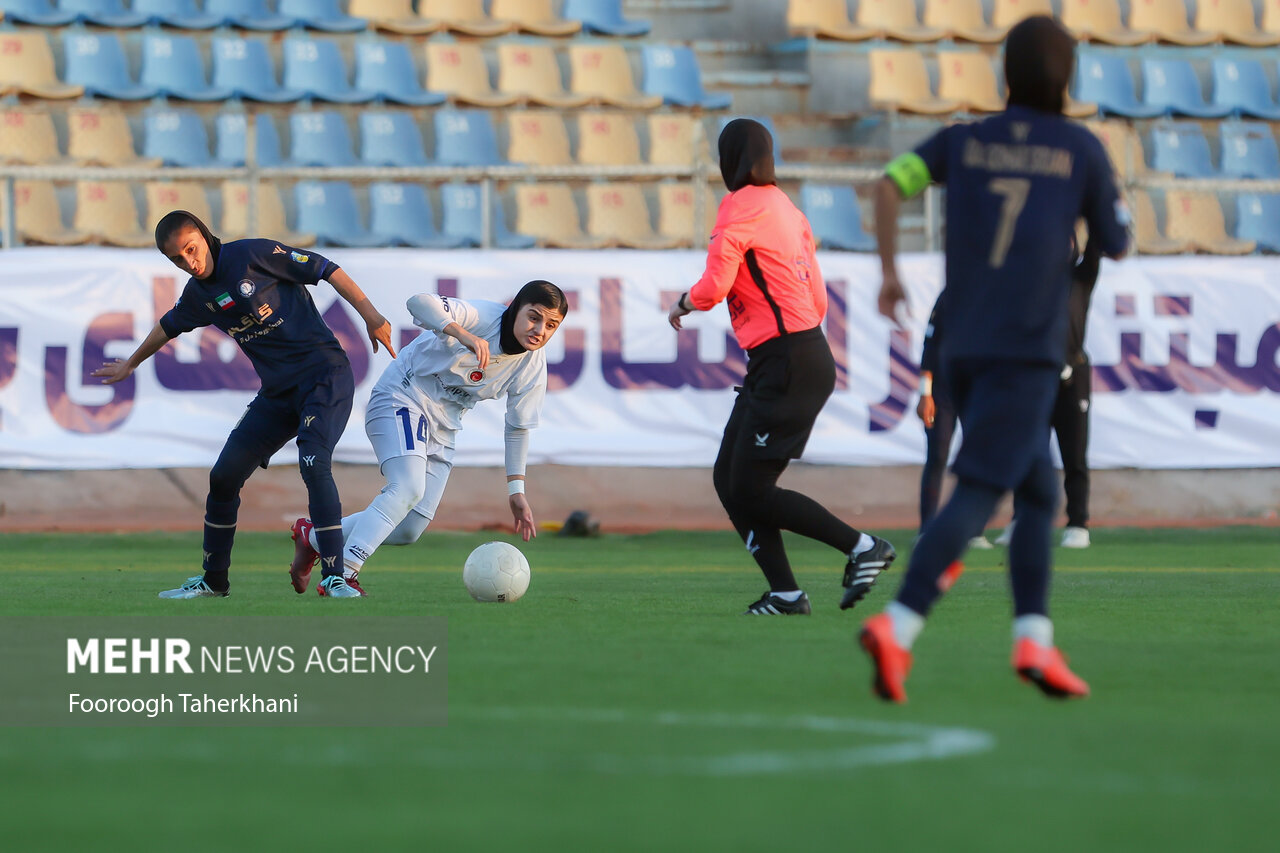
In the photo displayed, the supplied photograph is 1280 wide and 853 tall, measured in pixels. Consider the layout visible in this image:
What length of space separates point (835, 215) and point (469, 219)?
12.0ft

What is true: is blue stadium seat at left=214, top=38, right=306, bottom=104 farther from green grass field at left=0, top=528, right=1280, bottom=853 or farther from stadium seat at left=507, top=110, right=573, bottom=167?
green grass field at left=0, top=528, right=1280, bottom=853

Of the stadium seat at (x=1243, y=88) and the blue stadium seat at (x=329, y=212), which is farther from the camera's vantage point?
the stadium seat at (x=1243, y=88)

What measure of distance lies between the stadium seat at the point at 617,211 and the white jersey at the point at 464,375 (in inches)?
311

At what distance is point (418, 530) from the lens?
851 cm

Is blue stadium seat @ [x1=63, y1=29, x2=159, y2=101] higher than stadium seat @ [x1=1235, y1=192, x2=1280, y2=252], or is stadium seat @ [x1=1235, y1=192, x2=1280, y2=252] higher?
blue stadium seat @ [x1=63, y1=29, x2=159, y2=101]

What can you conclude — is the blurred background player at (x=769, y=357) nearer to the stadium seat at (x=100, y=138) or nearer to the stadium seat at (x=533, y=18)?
the stadium seat at (x=100, y=138)

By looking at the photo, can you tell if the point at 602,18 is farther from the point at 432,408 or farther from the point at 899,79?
the point at 432,408

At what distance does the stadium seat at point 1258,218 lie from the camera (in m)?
17.8

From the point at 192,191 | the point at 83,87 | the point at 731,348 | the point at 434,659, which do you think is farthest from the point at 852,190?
the point at 434,659

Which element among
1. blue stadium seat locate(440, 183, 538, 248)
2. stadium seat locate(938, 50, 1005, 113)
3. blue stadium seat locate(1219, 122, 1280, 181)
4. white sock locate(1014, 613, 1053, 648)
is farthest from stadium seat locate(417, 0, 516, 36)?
white sock locate(1014, 613, 1053, 648)

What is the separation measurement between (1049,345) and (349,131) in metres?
13.3

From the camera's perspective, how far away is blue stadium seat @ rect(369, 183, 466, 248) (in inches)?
629

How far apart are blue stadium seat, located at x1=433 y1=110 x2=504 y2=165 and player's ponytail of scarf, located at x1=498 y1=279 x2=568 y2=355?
9.09m

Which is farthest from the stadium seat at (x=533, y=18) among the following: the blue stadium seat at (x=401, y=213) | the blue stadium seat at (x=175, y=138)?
the blue stadium seat at (x=175, y=138)
